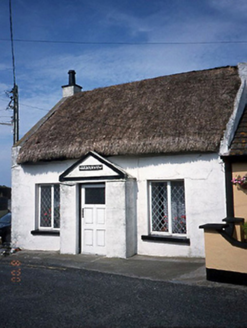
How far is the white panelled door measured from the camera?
10.2 metres

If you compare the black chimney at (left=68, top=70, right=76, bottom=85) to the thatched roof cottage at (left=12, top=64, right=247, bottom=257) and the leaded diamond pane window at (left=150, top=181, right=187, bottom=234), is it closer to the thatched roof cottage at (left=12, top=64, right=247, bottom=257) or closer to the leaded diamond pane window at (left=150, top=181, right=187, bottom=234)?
the thatched roof cottage at (left=12, top=64, right=247, bottom=257)

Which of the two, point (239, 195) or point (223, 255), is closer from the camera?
point (223, 255)

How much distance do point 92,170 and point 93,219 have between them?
1.58 meters

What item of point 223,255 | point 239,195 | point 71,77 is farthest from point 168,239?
point 71,77

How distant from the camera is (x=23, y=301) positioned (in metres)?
5.76

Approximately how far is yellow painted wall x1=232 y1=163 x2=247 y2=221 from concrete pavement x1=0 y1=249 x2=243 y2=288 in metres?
1.63

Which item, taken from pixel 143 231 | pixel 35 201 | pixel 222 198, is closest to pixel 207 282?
pixel 222 198

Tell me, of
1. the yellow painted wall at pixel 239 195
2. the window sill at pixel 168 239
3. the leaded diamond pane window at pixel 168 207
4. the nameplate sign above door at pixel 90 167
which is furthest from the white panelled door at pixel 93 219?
the yellow painted wall at pixel 239 195

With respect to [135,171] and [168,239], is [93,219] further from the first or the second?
[168,239]

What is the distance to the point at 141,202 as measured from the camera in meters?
10.0

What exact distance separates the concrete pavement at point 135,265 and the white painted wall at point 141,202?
36 cm

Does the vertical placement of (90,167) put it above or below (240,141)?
below

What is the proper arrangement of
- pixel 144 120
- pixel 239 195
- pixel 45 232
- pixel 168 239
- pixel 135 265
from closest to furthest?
1. pixel 239 195
2. pixel 135 265
3. pixel 168 239
4. pixel 144 120
5. pixel 45 232

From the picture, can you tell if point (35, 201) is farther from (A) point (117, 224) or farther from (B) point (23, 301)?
(B) point (23, 301)
